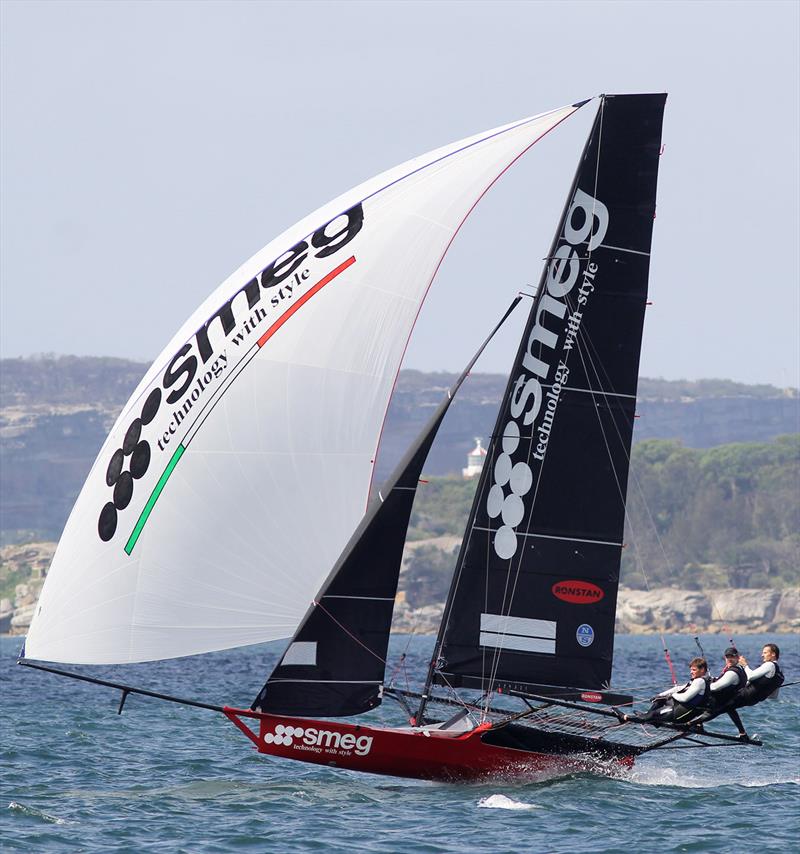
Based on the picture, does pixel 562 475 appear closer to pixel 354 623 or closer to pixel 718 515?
pixel 354 623

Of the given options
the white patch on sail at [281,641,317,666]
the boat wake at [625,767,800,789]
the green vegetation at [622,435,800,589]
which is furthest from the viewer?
the green vegetation at [622,435,800,589]

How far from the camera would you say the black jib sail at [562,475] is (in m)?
16.3

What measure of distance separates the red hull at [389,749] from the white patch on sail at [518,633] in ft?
2.98

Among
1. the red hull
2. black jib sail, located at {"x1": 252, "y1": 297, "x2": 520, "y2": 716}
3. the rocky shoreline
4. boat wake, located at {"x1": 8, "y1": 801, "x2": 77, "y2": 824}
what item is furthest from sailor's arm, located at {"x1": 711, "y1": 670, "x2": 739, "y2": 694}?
the rocky shoreline

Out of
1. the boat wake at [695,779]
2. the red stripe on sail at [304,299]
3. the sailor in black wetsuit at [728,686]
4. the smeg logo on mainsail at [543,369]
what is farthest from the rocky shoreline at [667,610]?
the red stripe on sail at [304,299]

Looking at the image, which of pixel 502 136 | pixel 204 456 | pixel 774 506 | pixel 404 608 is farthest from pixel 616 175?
pixel 774 506

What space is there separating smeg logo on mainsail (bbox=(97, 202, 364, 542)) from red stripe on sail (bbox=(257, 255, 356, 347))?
0.07 meters

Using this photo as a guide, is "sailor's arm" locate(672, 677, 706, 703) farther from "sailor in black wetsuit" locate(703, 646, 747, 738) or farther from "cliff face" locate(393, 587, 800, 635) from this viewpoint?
"cliff face" locate(393, 587, 800, 635)

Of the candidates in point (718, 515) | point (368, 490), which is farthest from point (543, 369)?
point (718, 515)

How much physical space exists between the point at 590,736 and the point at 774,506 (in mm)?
119316

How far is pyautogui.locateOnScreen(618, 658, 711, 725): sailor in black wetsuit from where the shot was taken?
52.4 ft

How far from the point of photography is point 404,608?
11312 cm

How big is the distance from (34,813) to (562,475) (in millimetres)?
6389

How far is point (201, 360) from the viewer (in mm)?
15453
